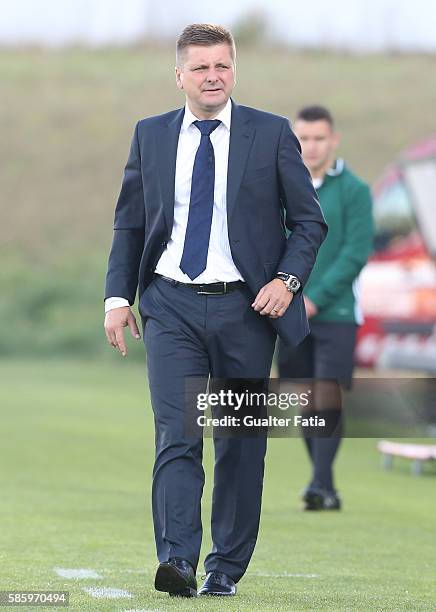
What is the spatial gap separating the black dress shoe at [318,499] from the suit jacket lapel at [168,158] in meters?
3.88

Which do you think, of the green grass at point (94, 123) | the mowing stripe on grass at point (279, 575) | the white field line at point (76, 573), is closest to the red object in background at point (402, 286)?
the mowing stripe on grass at point (279, 575)

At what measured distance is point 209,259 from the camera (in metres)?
6.21

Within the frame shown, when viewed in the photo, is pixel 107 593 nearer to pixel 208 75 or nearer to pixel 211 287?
pixel 211 287

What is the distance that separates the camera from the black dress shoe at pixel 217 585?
6.21m

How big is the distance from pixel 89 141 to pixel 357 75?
8972 millimetres

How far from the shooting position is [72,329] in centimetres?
3114

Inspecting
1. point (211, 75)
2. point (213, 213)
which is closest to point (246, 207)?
point (213, 213)

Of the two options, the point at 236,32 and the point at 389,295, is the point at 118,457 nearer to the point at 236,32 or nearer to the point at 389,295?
the point at 389,295

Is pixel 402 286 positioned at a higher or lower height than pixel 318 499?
higher

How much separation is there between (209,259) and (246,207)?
23 cm

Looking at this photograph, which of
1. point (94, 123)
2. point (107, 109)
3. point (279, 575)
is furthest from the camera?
point (107, 109)

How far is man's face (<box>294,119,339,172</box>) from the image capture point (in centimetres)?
978

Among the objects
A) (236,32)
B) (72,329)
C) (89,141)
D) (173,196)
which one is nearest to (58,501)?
(173,196)

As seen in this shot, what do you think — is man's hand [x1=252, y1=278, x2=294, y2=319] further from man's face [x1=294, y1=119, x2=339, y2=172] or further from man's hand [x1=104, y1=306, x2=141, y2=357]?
man's face [x1=294, y1=119, x2=339, y2=172]
